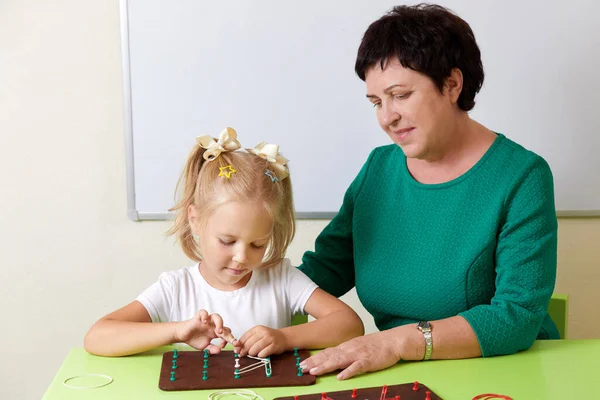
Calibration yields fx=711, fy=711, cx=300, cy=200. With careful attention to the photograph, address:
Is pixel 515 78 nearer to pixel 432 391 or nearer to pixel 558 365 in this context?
pixel 558 365

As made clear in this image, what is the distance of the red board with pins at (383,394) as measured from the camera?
1.12 m

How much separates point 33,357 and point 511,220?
1788 millimetres

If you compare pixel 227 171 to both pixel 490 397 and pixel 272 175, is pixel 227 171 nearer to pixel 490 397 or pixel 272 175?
pixel 272 175

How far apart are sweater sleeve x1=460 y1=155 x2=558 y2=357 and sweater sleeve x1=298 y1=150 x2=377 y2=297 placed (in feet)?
1.32

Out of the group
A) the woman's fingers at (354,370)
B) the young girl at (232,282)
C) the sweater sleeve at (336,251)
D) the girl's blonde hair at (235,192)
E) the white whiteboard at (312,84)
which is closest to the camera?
the woman's fingers at (354,370)

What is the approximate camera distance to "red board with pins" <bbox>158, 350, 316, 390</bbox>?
46.4 inches

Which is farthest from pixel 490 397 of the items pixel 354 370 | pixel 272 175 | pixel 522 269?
pixel 272 175

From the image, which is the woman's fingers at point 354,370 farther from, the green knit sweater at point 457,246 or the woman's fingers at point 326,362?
the green knit sweater at point 457,246

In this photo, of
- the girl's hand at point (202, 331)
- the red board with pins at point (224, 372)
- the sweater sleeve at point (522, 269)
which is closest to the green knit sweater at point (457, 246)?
the sweater sleeve at point (522, 269)

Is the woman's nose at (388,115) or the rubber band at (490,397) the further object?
the woman's nose at (388,115)

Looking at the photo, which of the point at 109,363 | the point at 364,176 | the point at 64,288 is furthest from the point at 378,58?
the point at 64,288

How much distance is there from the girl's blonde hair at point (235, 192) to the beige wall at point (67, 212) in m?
0.89

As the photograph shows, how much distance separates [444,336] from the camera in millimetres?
1331

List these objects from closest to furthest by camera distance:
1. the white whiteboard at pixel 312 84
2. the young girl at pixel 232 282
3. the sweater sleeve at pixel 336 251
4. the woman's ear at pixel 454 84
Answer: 1. the young girl at pixel 232 282
2. the woman's ear at pixel 454 84
3. the sweater sleeve at pixel 336 251
4. the white whiteboard at pixel 312 84
